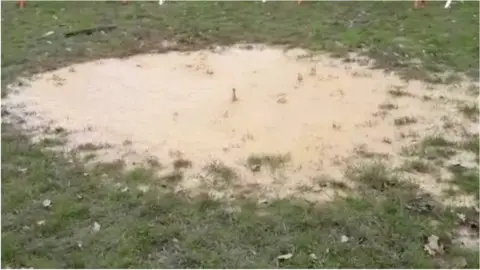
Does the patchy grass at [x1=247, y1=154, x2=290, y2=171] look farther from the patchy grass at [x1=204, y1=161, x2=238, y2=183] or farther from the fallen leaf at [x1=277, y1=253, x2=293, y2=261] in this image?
the fallen leaf at [x1=277, y1=253, x2=293, y2=261]

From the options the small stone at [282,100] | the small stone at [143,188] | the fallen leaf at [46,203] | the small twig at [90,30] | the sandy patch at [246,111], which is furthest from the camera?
the small twig at [90,30]

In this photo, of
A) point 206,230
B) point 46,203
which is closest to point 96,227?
point 46,203

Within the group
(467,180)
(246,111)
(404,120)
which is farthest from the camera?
(246,111)

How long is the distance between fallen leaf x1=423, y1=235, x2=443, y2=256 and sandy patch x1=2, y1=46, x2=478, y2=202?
0.67 meters

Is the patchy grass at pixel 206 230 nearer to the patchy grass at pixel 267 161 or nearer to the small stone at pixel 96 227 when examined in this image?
the small stone at pixel 96 227

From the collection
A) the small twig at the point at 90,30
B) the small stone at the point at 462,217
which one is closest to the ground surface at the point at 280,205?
the small stone at the point at 462,217

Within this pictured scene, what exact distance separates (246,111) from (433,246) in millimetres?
2182

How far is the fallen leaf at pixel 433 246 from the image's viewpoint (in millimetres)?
3199

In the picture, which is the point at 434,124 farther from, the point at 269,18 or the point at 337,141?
the point at 269,18

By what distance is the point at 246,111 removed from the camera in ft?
16.8

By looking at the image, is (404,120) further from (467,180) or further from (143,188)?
(143,188)

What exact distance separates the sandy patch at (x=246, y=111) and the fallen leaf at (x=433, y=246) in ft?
2.19

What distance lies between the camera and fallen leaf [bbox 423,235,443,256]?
3.20 m

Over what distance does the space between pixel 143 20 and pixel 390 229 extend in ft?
18.2
